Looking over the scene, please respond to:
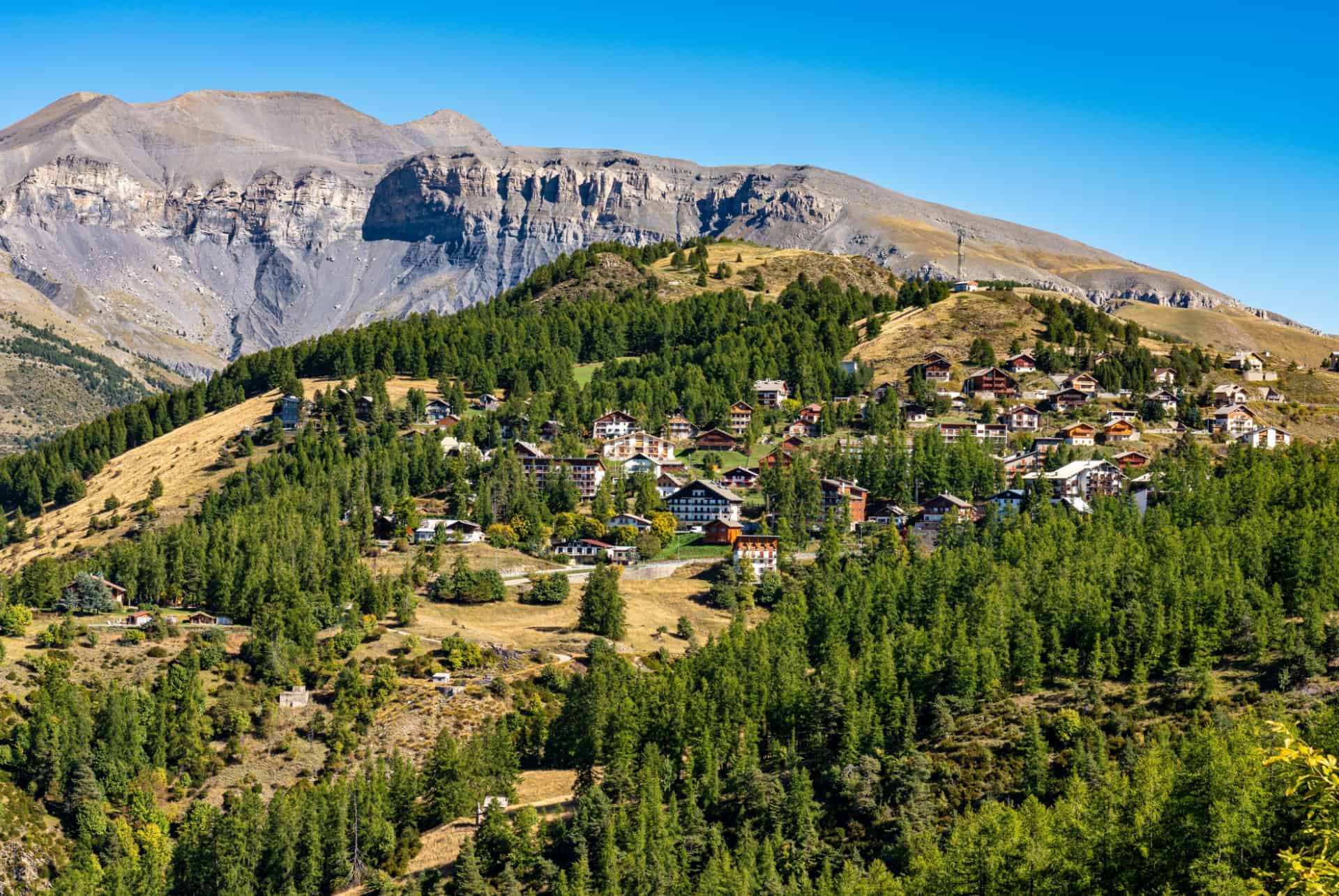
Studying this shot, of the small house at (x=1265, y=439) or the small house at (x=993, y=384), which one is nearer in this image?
the small house at (x=1265, y=439)

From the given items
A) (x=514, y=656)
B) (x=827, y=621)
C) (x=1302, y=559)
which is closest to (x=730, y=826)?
(x=827, y=621)

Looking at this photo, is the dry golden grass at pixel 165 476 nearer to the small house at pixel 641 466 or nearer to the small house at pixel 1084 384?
the small house at pixel 641 466

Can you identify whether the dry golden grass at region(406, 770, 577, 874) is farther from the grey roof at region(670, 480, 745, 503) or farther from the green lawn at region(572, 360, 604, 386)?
the green lawn at region(572, 360, 604, 386)

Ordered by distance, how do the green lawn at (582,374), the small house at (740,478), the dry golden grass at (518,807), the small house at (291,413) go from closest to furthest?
the dry golden grass at (518,807) < the small house at (740,478) < the small house at (291,413) < the green lawn at (582,374)

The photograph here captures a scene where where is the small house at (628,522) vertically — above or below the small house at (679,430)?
below

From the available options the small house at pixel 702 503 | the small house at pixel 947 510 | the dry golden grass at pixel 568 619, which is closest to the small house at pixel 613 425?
the small house at pixel 702 503

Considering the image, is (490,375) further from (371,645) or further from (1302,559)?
(1302,559)
